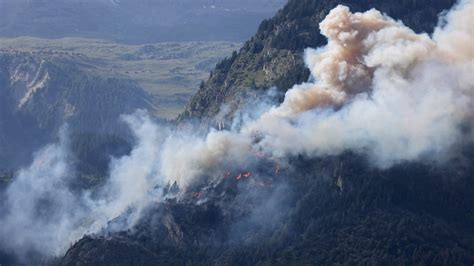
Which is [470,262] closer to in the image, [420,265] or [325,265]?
[420,265]

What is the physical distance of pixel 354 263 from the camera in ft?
652

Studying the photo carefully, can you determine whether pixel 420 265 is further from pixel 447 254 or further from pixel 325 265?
pixel 325 265

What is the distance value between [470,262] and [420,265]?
351 inches

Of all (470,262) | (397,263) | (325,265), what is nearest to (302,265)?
(325,265)

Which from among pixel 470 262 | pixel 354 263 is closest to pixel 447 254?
pixel 470 262

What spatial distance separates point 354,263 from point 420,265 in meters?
12.7

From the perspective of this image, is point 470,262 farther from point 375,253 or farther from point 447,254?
point 375,253

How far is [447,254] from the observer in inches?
7643

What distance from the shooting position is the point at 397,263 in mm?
195125

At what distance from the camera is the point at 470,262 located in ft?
630

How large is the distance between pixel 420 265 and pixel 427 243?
800 cm

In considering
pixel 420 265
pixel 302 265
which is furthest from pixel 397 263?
pixel 302 265

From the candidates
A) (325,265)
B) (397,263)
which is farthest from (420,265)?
(325,265)

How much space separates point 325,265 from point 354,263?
542 centimetres
